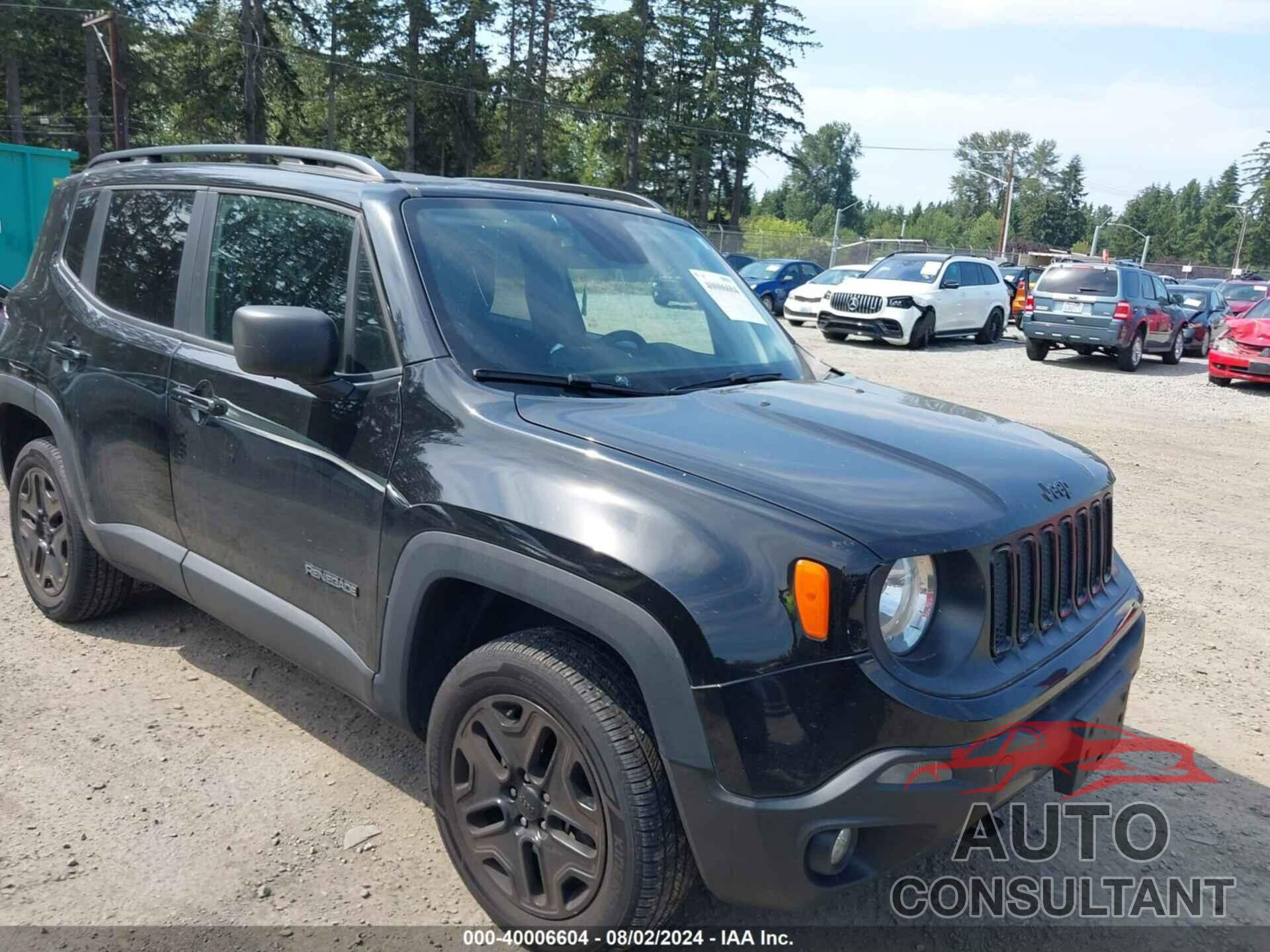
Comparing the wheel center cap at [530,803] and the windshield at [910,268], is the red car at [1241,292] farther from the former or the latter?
the wheel center cap at [530,803]

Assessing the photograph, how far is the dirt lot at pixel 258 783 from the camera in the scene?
2859 millimetres

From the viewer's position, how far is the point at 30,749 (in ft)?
11.5

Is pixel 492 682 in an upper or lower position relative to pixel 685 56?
lower

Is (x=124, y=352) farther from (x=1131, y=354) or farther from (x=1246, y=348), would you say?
(x=1131, y=354)

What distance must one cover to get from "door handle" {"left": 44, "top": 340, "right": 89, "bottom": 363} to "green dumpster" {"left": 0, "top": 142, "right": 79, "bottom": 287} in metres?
10.7

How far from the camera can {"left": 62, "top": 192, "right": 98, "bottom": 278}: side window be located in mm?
4227

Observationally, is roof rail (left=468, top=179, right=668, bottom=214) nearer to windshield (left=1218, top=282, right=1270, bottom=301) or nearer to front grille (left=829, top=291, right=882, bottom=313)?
front grille (left=829, top=291, right=882, bottom=313)

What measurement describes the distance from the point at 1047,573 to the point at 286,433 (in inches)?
86.8

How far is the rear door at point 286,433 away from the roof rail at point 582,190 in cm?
71

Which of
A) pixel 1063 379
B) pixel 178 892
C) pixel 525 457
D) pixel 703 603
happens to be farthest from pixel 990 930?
pixel 1063 379

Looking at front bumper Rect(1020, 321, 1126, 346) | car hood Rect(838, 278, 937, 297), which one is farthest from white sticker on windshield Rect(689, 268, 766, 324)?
car hood Rect(838, 278, 937, 297)

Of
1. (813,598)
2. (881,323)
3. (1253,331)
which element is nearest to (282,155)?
(813,598)

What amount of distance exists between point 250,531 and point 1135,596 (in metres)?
2.75

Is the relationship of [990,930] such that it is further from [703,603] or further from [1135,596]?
[703,603]
